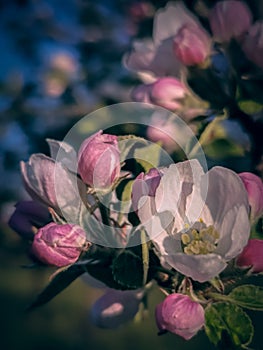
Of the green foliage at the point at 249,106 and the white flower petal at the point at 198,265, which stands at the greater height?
the green foliage at the point at 249,106

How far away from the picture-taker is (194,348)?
323 centimetres

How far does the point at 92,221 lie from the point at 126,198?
0.21 feet

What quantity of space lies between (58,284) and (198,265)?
0.20 meters

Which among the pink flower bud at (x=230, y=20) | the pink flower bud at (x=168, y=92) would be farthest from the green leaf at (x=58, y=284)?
the pink flower bud at (x=230, y=20)

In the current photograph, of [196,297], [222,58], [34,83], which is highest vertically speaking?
[222,58]

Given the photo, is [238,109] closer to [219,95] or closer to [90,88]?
[219,95]

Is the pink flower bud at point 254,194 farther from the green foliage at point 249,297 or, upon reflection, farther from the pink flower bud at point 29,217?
the pink flower bud at point 29,217

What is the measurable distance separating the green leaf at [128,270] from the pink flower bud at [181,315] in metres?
0.05

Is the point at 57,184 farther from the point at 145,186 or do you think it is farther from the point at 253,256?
the point at 253,256

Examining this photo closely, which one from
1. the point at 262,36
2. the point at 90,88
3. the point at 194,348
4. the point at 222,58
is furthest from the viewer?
the point at 194,348

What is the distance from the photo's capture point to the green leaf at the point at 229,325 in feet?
2.67

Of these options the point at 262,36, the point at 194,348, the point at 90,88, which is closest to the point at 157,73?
the point at 262,36

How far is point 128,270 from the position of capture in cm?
83

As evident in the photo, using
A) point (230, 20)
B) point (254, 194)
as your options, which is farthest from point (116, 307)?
point (230, 20)
